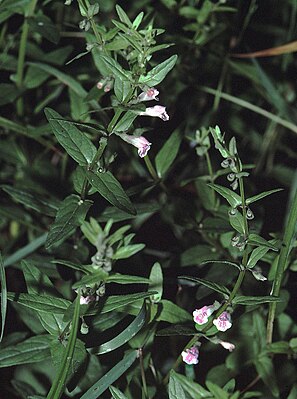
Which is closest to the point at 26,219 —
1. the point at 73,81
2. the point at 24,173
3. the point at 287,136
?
the point at 24,173

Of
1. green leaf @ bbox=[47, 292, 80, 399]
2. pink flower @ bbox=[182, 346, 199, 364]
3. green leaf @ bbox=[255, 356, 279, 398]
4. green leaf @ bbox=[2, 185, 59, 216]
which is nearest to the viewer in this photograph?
green leaf @ bbox=[47, 292, 80, 399]

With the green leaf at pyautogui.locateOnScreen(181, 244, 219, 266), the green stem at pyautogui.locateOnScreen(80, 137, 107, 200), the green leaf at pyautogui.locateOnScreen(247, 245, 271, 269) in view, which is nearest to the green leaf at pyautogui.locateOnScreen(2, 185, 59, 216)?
the green stem at pyautogui.locateOnScreen(80, 137, 107, 200)

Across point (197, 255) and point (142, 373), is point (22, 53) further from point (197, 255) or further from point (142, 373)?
point (142, 373)

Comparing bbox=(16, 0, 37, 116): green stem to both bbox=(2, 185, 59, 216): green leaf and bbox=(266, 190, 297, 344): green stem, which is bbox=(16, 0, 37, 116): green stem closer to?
bbox=(2, 185, 59, 216): green leaf

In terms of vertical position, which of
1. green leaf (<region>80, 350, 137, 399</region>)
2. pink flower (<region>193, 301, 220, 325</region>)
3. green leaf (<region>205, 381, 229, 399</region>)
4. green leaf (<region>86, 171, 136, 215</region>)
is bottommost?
green leaf (<region>205, 381, 229, 399</region>)

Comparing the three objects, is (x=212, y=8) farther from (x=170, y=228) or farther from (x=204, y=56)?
(x=170, y=228)

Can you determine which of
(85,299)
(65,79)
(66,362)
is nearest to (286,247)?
(85,299)
